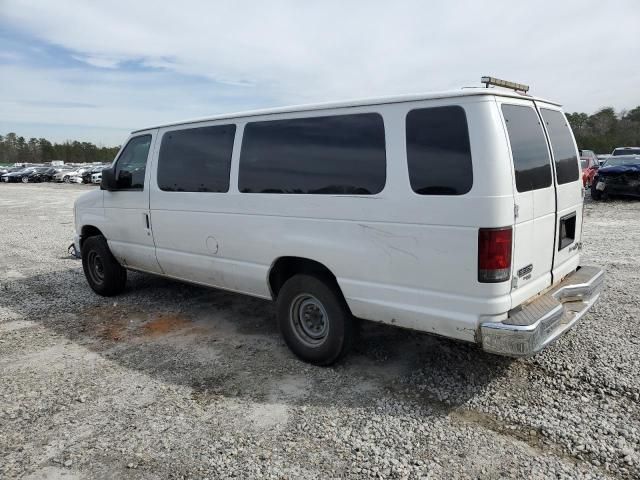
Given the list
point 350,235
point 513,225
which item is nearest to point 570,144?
point 513,225

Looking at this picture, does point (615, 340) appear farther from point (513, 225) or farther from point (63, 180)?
point (63, 180)

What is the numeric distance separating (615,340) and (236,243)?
11.8 ft

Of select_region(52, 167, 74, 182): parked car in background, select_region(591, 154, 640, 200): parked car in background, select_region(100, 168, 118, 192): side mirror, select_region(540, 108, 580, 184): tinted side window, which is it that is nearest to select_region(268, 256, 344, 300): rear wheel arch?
select_region(540, 108, 580, 184): tinted side window

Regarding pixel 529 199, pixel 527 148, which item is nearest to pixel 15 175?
pixel 527 148

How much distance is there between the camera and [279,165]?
4.25m

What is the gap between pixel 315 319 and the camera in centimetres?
433

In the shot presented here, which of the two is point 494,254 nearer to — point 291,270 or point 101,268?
point 291,270

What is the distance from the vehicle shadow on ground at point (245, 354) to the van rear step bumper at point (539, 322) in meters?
0.67

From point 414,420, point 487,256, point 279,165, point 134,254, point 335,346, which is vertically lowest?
point 414,420

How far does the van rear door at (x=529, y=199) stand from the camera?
3.34 m

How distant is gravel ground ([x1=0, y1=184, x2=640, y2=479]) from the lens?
2990mm

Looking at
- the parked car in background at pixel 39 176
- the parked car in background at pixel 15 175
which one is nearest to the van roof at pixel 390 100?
the parked car in background at pixel 39 176

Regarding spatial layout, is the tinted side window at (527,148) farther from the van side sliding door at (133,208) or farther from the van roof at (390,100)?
the van side sliding door at (133,208)

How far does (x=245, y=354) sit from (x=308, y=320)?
28.9 inches
